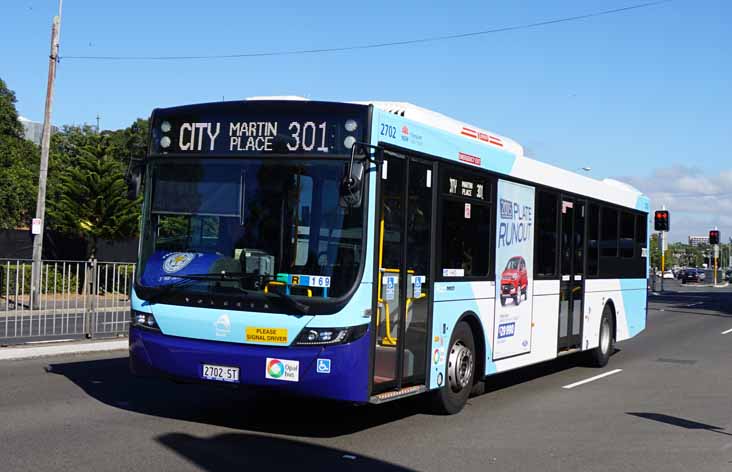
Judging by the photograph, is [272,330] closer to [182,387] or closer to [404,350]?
[404,350]

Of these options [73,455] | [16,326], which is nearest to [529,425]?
[73,455]

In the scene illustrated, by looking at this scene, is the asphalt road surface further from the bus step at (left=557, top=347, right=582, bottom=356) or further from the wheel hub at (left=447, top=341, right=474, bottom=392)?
the wheel hub at (left=447, top=341, right=474, bottom=392)

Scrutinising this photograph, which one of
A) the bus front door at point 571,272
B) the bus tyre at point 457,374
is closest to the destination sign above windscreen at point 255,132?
the bus tyre at point 457,374

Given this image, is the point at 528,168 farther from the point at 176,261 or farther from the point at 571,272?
the point at 176,261

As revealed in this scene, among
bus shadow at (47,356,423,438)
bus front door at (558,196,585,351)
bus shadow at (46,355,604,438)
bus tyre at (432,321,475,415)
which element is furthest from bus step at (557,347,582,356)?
bus shadow at (47,356,423,438)

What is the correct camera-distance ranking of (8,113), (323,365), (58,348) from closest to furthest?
1. (323,365)
2. (58,348)
3. (8,113)

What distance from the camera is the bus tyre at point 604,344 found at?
1510 centimetres

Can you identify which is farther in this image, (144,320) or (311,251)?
(144,320)

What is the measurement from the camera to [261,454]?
7.37 m

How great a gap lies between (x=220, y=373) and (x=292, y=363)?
727 mm

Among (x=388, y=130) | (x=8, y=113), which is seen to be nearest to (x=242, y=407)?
(x=388, y=130)

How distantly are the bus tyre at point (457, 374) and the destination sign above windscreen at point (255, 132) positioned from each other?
2.90 metres

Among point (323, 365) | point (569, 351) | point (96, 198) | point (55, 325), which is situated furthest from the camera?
point (96, 198)

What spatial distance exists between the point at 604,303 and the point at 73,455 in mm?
10338
